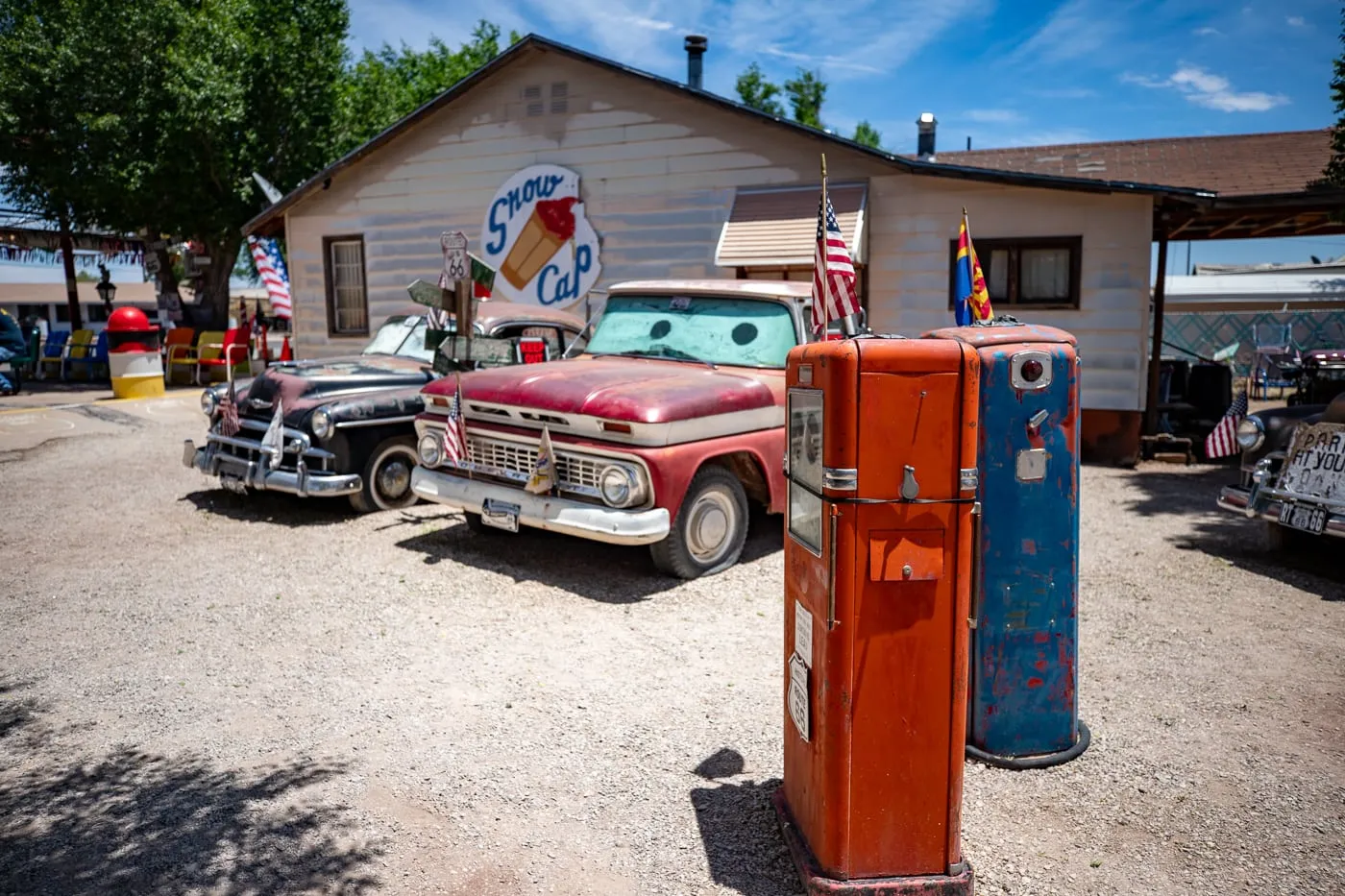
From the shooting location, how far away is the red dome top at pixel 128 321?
49.9 feet

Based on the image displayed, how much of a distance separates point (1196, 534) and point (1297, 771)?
4056mm

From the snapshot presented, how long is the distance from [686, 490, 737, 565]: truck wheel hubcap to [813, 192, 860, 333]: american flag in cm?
130

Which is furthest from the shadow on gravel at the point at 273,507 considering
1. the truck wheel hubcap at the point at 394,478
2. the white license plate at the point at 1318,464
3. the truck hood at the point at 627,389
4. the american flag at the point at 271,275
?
the american flag at the point at 271,275

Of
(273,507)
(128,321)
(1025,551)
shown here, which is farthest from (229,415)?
(128,321)

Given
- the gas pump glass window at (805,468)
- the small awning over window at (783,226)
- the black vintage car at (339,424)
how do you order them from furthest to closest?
1. the small awning over window at (783,226)
2. the black vintage car at (339,424)
3. the gas pump glass window at (805,468)

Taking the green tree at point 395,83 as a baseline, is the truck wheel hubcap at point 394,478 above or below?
below

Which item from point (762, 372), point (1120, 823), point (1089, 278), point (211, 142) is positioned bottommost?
point (1120, 823)

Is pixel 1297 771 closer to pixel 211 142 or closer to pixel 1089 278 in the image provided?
pixel 1089 278

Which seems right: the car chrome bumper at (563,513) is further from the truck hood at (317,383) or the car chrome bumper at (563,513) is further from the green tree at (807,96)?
the green tree at (807,96)

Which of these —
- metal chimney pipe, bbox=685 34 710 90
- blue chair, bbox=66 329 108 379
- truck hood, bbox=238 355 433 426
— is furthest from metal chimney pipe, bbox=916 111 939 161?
blue chair, bbox=66 329 108 379

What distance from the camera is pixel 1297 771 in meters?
3.57

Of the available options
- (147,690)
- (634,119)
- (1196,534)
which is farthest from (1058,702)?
(634,119)

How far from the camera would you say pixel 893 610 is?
2.73 m

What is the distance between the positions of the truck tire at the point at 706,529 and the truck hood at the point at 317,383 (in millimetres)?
3108
